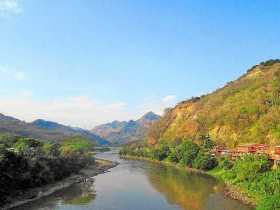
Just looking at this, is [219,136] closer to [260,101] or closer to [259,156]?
[260,101]

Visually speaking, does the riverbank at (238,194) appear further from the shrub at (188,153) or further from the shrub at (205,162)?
the shrub at (188,153)

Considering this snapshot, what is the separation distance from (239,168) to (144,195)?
22.0m

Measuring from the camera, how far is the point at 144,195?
7100 centimetres

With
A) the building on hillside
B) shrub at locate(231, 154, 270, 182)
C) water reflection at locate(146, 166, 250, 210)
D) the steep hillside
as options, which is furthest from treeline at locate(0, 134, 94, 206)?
the steep hillside

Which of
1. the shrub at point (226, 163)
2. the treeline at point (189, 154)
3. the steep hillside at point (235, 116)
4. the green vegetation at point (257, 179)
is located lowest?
the green vegetation at point (257, 179)

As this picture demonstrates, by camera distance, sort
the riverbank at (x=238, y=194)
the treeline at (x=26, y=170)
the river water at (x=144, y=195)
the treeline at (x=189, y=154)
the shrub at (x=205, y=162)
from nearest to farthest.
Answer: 1. the riverbank at (x=238, y=194)
2. the river water at (x=144, y=195)
3. the treeline at (x=26, y=170)
4. the shrub at (x=205, y=162)
5. the treeline at (x=189, y=154)

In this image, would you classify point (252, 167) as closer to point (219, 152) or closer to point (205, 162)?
point (205, 162)

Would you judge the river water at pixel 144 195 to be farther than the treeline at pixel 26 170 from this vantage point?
No

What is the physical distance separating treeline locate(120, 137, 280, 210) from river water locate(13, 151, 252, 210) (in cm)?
415

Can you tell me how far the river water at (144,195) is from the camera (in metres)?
60.0

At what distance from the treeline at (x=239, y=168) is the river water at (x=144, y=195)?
13.6 ft

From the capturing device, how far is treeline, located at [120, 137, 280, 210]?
57.3 m

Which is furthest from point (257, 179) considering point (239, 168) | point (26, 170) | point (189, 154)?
point (189, 154)

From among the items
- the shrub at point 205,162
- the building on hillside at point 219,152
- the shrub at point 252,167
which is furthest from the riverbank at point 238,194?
the building on hillside at point 219,152
